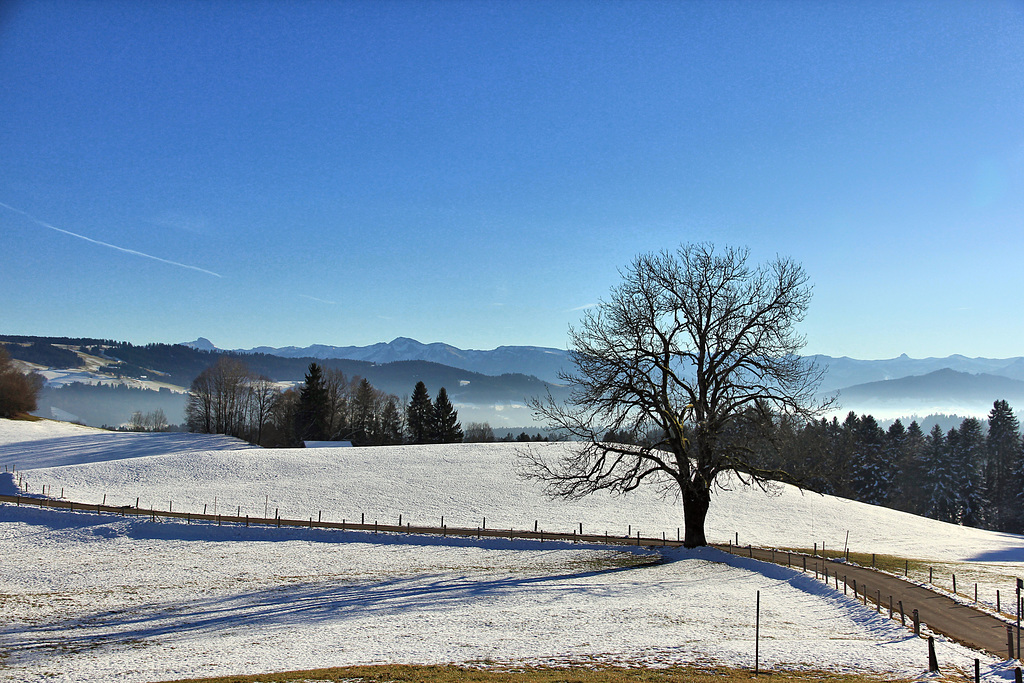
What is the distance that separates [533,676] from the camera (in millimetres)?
15586

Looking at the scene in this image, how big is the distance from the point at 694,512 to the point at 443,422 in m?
64.1

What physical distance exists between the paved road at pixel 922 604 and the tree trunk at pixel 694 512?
12.1 feet

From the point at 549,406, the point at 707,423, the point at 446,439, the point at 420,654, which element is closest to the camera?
the point at 420,654

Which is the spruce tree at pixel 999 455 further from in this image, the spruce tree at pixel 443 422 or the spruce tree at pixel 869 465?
the spruce tree at pixel 443 422

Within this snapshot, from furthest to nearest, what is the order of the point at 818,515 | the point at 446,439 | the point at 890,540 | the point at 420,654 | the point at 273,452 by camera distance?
the point at 446,439
the point at 273,452
the point at 818,515
the point at 890,540
the point at 420,654

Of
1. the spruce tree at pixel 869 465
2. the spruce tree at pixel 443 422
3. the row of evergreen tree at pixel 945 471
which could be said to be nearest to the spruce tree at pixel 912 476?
the row of evergreen tree at pixel 945 471

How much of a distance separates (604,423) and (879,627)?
56.4 feet

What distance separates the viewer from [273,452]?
65438mm

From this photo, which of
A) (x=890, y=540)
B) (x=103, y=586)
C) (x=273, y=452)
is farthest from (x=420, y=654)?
(x=273, y=452)

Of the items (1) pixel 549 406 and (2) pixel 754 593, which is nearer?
(2) pixel 754 593

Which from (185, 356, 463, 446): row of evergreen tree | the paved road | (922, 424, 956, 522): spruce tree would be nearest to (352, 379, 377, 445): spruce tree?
(185, 356, 463, 446): row of evergreen tree

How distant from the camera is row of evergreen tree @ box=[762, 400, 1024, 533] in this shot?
262 ft

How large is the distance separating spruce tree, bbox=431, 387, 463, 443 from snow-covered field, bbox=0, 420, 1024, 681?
3546cm

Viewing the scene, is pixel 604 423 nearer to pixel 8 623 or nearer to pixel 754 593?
pixel 754 593
